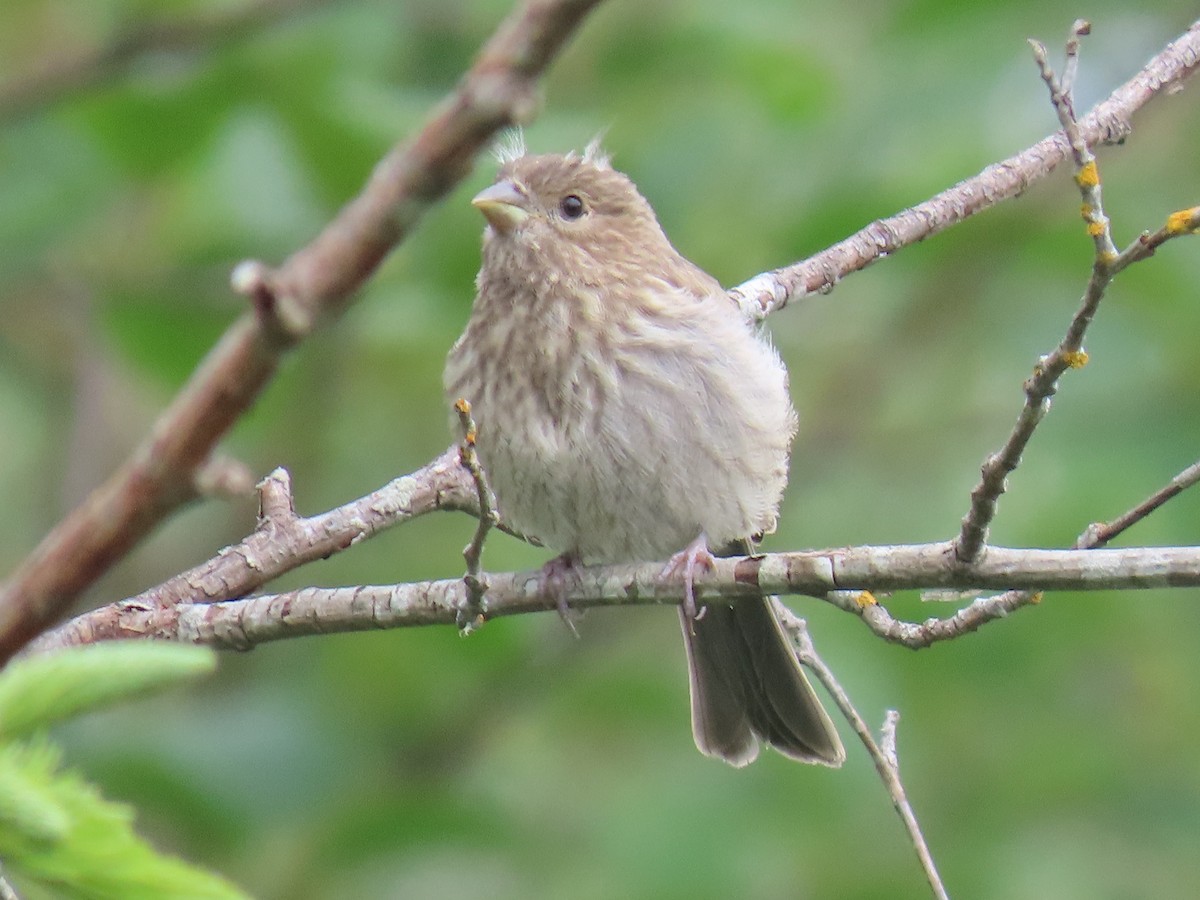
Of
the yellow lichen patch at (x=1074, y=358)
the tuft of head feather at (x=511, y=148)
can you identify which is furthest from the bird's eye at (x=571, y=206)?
the yellow lichen patch at (x=1074, y=358)

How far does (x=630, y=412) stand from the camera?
381 cm

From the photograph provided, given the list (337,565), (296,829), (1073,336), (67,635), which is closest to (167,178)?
(337,565)

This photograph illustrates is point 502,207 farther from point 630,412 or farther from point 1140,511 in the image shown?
point 1140,511

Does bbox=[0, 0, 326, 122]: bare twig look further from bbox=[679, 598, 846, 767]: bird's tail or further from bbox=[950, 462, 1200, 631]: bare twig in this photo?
bbox=[950, 462, 1200, 631]: bare twig

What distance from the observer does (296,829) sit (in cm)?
527

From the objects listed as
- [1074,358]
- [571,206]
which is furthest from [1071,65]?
[571,206]

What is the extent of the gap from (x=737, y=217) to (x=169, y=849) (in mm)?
2653

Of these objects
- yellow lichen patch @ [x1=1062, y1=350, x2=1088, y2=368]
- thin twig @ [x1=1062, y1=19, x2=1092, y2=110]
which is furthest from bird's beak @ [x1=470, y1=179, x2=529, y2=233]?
yellow lichen patch @ [x1=1062, y1=350, x2=1088, y2=368]

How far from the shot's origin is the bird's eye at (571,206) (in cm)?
445

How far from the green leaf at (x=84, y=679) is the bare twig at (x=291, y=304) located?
8.5 inches

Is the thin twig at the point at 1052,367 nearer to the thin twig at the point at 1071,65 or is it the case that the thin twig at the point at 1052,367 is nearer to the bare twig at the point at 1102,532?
the thin twig at the point at 1071,65

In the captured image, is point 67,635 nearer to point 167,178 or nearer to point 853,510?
point 167,178

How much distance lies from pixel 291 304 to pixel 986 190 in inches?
127

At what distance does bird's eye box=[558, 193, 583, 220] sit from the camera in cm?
445
